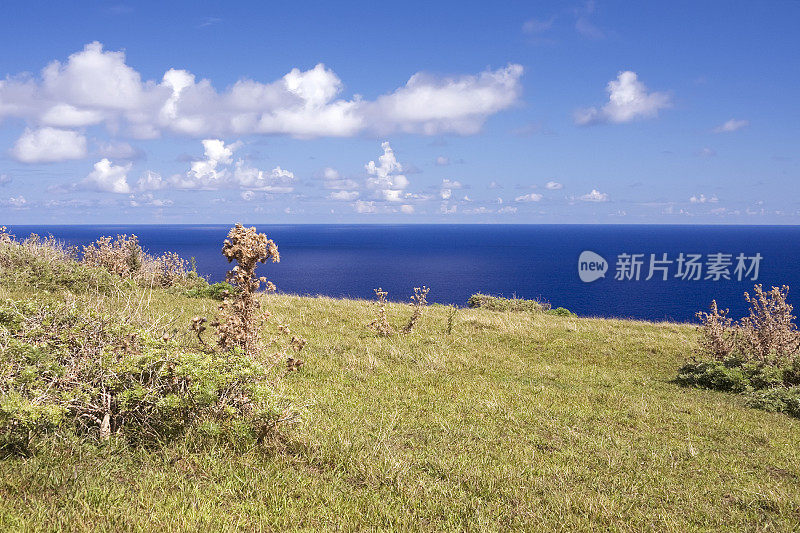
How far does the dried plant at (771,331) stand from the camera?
13.9 metres

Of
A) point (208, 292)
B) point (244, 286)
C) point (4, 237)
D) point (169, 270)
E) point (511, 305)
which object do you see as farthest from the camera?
point (511, 305)

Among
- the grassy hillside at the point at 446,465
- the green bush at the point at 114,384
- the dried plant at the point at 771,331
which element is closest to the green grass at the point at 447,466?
the grassy hillside at the point at 446,465

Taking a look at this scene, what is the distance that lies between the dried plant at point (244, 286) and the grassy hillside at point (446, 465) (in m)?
1.21

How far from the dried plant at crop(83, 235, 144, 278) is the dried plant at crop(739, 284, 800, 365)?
2378cm

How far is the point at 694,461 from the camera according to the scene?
24.0 feet

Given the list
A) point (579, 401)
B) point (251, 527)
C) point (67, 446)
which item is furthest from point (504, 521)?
point (579, 401)

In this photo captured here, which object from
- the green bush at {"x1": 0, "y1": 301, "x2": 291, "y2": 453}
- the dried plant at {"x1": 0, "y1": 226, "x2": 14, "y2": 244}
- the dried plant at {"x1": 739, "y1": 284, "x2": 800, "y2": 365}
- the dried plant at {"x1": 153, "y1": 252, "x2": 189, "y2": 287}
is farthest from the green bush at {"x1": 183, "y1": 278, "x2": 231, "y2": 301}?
Answer: the dried plant at {"x1": 739, "y1": 284, "x2": 800, "y2": 365}

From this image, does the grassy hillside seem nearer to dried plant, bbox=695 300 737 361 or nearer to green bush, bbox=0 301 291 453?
green bush, bbox=0 301 291 453

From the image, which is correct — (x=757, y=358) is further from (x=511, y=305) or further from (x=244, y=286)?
(x=511, y=305)

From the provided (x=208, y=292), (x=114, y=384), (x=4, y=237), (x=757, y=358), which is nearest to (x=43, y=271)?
(x=4, y=237)

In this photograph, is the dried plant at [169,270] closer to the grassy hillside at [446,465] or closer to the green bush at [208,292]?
→ the green bush at [208,292]

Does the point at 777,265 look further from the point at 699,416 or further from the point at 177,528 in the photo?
the point at 177,528

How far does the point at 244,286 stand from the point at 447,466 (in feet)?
17.9

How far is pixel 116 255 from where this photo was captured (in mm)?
24031
